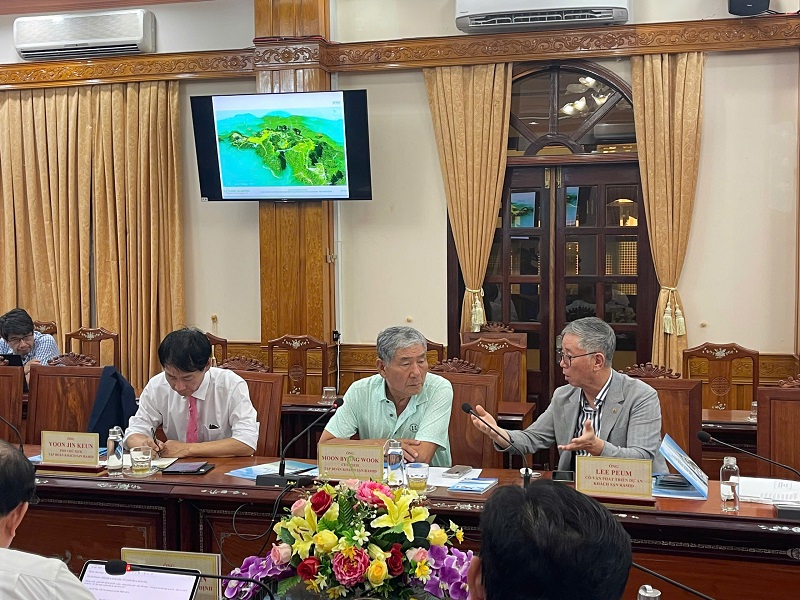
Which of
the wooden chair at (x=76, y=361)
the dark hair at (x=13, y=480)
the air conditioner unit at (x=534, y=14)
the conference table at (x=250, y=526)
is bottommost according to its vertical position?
the conference table at (x=250, y=526)

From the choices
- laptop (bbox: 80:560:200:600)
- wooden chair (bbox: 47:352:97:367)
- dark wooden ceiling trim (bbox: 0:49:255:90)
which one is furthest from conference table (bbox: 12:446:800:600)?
dark wooden ceiling trim (bbox: 0:49:255:90)

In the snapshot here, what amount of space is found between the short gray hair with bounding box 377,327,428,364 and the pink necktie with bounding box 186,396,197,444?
76 cm

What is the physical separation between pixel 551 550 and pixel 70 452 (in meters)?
2.28

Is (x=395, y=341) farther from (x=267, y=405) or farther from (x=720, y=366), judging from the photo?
(x=720, y=366)

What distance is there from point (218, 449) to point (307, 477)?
2.04 ft

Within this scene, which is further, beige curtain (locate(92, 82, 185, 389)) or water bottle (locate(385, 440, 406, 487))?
beige curtain (locate(92, 82, 185, 389))

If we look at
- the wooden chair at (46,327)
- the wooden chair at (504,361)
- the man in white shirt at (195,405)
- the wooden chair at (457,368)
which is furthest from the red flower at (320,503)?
the wooden chair at (46,327)

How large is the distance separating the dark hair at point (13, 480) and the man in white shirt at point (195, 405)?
155 cm

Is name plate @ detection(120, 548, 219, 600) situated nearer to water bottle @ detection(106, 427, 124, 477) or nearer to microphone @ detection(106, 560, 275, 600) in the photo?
microphone @ detection(106, 560, 275, 600)

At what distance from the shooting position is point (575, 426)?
123 inches

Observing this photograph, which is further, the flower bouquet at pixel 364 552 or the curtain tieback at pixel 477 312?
the curtain tieback at pixel 477 312

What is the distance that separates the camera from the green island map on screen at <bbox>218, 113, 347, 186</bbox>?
5820 millimetres

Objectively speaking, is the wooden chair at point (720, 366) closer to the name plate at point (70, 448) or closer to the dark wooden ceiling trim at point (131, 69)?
the name plate at point (70, 448)

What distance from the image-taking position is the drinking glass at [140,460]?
2.89 m
